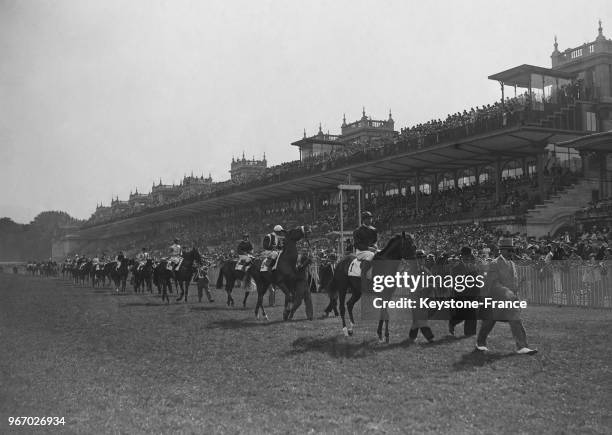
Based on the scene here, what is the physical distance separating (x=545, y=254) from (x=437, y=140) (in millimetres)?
15453

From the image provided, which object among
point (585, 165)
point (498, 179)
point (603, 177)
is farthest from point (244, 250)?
point (585, 165)

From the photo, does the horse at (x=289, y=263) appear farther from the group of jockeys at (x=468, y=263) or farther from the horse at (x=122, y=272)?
the horse at (x=122, y=272)

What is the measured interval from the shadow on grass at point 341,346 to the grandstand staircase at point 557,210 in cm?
1961

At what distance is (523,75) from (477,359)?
26.9m

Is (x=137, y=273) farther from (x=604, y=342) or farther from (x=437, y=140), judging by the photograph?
(x=604, y=342)

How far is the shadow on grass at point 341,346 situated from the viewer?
9.86 m

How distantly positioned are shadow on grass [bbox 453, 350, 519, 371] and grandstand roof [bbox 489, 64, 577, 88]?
2598cm

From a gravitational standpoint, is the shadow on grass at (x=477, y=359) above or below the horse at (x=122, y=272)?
below

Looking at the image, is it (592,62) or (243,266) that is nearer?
(243,266)

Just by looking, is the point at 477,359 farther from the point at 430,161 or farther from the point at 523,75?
the point at 430,161

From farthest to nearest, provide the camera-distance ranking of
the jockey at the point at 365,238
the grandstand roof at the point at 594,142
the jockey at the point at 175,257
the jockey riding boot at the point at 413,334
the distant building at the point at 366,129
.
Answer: the distant building at the point at 366,129 → the grandstand roof at the point at 594,142 → the jockey at the point at 175,257 → the jockey at the point at 365,238 → the jockey riding boot at the point at 413,334

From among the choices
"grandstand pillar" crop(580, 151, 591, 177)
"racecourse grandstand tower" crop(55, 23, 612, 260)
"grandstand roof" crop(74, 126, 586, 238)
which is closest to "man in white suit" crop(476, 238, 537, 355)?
"racecourse grandstand tower" crop(55, 23, 612, 260)

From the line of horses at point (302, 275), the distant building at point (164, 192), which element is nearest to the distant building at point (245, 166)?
the distant building at point (164, 192)

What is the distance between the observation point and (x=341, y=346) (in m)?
10.5
